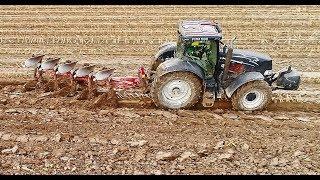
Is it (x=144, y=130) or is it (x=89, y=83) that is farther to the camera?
(x=89, y=83)

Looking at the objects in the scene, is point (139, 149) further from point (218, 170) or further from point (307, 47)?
point (307, 47)

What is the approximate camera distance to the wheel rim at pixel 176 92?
904 cm

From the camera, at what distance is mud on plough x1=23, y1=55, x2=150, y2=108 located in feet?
31.4

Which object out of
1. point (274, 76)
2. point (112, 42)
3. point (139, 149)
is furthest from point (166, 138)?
point (112, 42)

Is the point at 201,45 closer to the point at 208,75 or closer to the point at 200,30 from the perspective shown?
the point at 200,30

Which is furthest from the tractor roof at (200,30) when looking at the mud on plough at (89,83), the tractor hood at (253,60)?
the mud on plough at (89,83)

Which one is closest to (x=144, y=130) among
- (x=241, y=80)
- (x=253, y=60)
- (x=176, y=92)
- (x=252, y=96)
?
(x=176, y=92)

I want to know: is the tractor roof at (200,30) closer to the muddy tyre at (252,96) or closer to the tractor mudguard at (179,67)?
the tractor mudguard at (179,67)

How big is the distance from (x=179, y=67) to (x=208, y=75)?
0.64 m

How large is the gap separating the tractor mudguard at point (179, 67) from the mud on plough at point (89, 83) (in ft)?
2.44

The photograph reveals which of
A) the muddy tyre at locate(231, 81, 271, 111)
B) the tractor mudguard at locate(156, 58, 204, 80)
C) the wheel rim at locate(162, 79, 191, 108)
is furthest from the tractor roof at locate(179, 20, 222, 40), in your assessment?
the muddy tyre at locate(231, 81, 271, 111)

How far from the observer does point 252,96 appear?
9.29m

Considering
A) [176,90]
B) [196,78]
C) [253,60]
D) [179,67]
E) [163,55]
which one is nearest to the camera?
[179,67]

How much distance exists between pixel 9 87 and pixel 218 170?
209 inches
